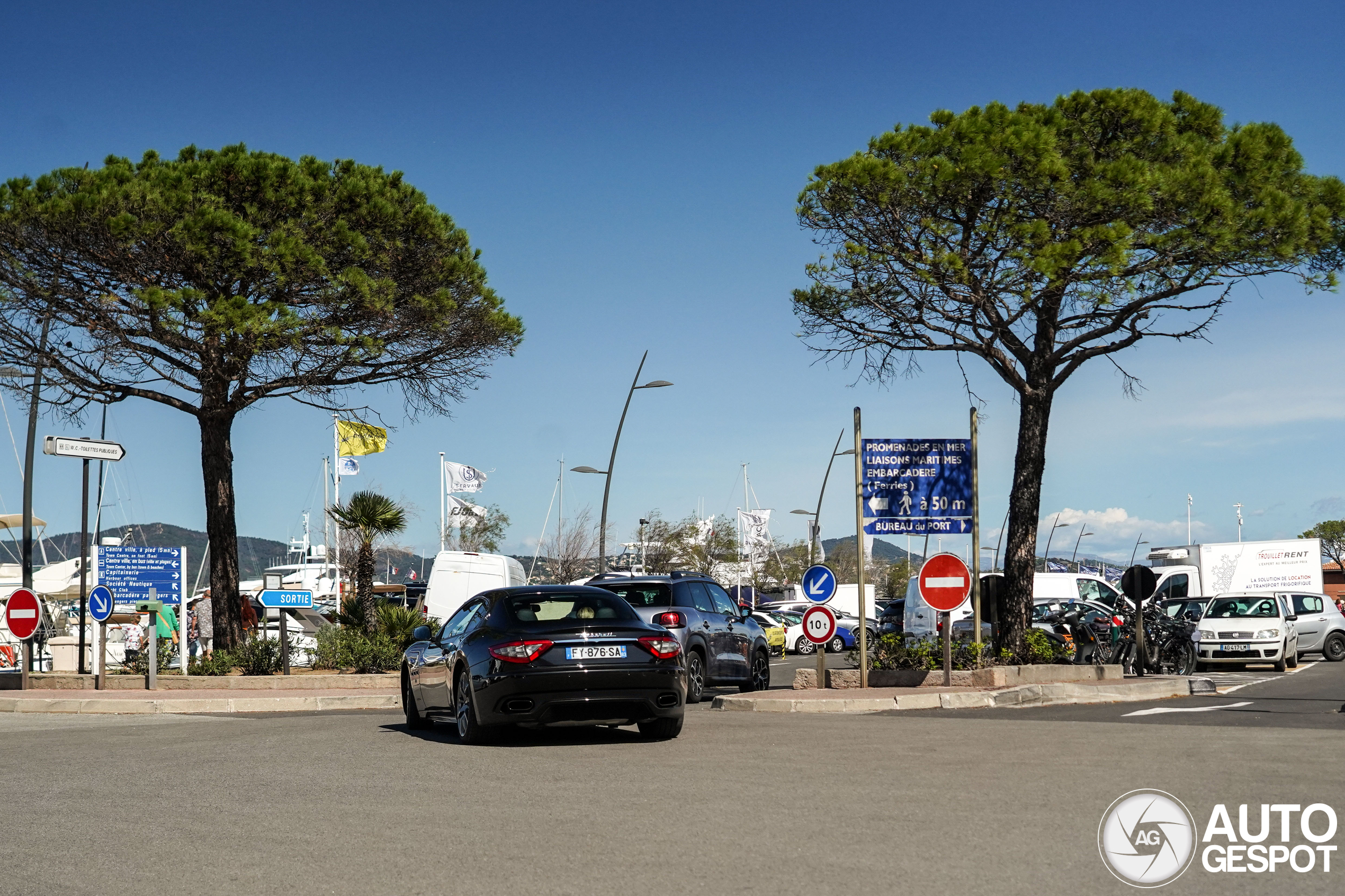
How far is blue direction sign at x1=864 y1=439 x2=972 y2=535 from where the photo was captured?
17.5m

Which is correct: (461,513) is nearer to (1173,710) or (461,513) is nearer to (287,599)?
(287,599)

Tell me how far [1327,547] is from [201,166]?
341ft

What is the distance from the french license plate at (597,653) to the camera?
11.2 meters

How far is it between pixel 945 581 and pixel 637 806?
31.6 feet

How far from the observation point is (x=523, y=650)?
11.2 meters

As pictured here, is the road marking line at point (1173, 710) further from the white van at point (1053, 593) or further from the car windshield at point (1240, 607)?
the white van at point (1053, 593)

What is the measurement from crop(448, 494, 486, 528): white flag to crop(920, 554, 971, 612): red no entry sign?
141 feet

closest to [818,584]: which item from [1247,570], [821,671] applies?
[821,671]

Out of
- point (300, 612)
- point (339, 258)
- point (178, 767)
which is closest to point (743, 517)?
point (300, 612)

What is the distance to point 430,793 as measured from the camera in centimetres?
A: 830

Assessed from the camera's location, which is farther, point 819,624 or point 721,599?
point 721,599

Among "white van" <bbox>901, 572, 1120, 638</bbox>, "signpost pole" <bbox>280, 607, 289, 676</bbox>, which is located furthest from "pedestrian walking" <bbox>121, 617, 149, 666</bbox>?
"white van" <bbox>901, 572, 1120, 638</bbox>

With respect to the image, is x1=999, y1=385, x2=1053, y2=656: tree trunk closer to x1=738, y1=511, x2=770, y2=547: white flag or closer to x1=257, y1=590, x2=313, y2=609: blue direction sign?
x1=257, y1=590, x2=313, y2=609: blue direction sign

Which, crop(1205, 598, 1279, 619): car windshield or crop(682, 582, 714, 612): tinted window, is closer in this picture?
crop(682, 582, 714, 612): tinted window
